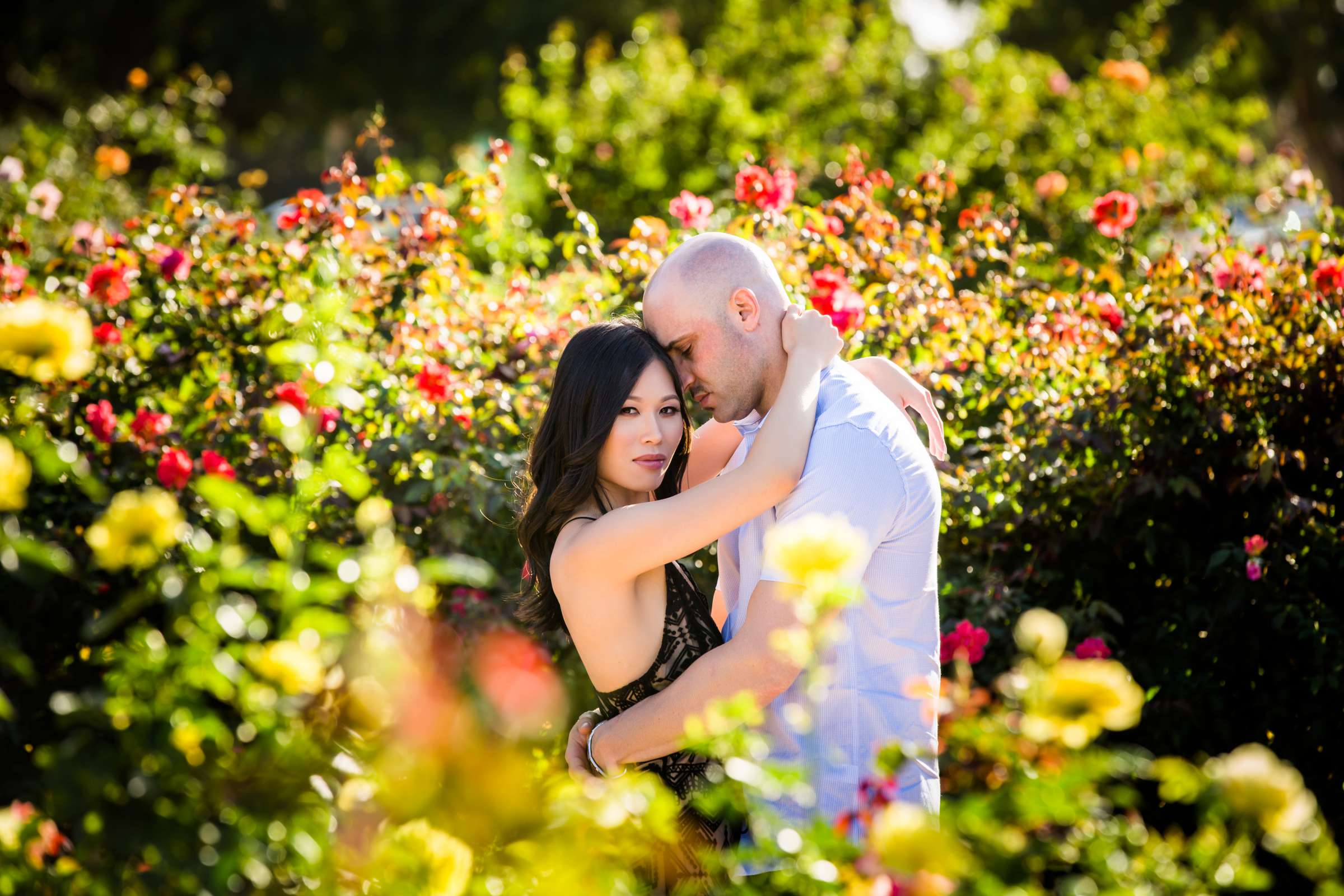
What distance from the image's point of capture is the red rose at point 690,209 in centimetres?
397

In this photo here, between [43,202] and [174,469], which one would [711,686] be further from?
[43,202]

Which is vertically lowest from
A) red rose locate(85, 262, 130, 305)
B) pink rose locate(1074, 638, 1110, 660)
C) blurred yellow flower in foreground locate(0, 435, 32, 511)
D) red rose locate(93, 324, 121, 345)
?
pink rose locate(1074, 638, 1110, 660)

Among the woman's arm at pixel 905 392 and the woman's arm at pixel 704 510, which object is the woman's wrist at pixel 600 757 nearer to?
the woman's arm at pixel 704 510

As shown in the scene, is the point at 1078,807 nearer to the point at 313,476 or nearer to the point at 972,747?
the point at 972,747

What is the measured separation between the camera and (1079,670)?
1.23 m

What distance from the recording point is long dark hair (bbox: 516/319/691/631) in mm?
2592

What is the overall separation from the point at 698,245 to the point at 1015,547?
1.67 m

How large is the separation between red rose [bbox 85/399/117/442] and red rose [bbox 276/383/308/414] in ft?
1.53

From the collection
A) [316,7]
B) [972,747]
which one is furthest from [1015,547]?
[316,7]

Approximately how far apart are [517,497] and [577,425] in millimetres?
487

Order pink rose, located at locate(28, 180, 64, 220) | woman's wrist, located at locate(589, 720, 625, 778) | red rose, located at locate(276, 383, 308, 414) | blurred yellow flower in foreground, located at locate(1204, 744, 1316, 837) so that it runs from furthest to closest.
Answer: pink rose, located at locate(28, 180, 64, 220)
red rose, located at locate(276, 383, 308, 414)
woman's wrist, located at locate(589, 720, 625, 778)
blurred yellow flower in foreground, located at locate(1204, 744, 1316, 837)

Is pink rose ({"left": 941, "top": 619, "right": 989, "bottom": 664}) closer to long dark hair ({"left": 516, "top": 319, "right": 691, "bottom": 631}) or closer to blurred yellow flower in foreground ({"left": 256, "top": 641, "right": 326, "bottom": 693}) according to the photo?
long dark hair ({"left": 516, "top": 319, "right": 691, "bottom": 631})

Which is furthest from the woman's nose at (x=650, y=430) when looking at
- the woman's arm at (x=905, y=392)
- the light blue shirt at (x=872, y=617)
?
the woman's arm at (x=905, y=392)

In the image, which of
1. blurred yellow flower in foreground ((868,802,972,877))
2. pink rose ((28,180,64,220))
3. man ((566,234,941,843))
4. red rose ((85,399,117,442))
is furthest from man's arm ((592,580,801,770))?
pink rose ((28,180,64,220))
